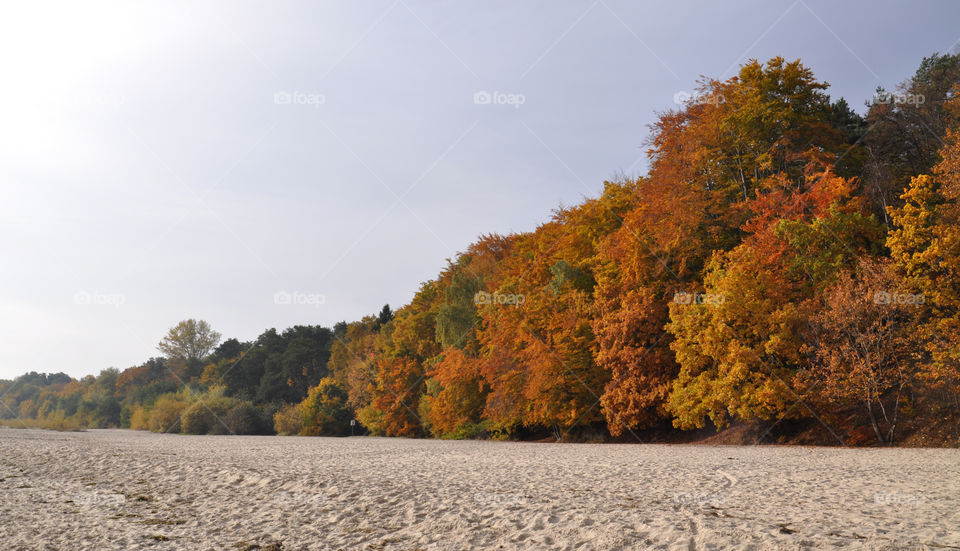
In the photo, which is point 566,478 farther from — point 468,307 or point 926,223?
point 468,307

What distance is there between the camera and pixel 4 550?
29.7 feet

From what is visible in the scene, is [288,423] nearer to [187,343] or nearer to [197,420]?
[197,420]

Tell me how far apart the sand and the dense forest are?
6637mm

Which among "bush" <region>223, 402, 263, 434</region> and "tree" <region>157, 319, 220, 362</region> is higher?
"tree" <region>157, 319, 220, 362</region>

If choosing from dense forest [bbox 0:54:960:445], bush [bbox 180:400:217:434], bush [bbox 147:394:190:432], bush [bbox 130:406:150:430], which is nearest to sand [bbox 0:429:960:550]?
dense forest [bbox 0:54:960:445]

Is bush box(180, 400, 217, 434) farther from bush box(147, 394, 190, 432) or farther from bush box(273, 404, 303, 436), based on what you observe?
bush box(273, 404, 303, 436)

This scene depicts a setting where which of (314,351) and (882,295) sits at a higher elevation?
(314,351)

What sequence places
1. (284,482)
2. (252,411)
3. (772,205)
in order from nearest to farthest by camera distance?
(284,482), (772,205), (252,411)

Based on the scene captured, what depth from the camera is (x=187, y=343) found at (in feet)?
349

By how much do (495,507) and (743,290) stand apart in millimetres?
18009

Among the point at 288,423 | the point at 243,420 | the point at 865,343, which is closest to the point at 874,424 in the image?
the point at 865,343

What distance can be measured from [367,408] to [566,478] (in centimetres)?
4276

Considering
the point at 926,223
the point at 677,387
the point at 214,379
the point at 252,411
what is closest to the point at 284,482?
the point at 677,387

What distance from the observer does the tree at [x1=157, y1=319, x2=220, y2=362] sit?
347 ft
